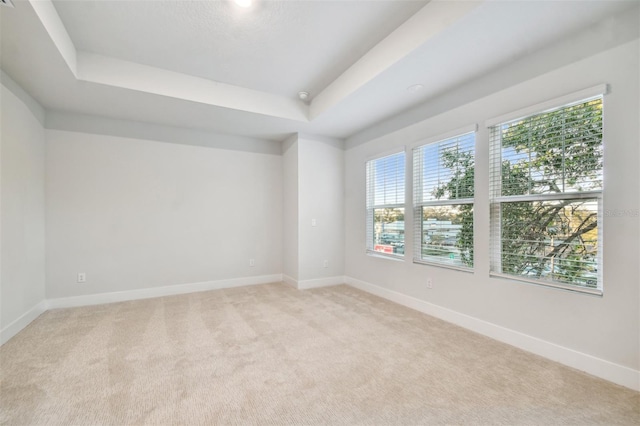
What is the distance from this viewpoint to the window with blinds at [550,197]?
2.14 meters

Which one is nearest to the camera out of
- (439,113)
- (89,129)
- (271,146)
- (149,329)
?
(149,329)

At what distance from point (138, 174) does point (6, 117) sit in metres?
1.46

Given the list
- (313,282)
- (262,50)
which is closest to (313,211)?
(313,282)

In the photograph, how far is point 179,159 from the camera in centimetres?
436

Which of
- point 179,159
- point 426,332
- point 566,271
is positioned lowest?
point 426,332

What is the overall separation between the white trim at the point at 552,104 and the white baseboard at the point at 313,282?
3228 millimetres

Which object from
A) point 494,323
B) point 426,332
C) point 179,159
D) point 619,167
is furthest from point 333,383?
point 179,159

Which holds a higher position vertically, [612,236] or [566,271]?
[612,236]

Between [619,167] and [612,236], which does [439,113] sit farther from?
[612,236]

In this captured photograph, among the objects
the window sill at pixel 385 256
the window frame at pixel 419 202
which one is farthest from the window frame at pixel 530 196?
the window sill at pixel 385 256

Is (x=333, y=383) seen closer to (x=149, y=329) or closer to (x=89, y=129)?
(x=149, y=329)

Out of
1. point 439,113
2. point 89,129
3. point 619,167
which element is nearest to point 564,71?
point 619,167

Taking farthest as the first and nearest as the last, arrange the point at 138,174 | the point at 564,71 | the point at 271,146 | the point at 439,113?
the point at 271,146
the point at 138,174
the point at 439,113
the point at 564,71

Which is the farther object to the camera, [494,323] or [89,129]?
[89,129]
